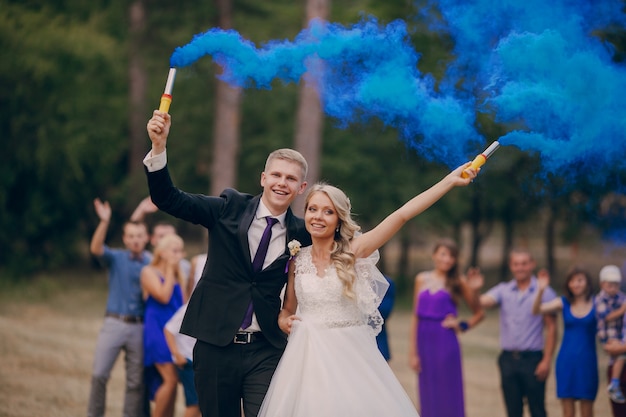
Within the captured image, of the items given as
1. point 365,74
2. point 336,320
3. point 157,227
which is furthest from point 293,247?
point 157,227

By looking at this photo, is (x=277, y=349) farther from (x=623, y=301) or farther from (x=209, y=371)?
(x=623, y=301)

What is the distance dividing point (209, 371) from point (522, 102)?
106 inches

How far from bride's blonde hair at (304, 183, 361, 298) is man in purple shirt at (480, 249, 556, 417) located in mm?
3853

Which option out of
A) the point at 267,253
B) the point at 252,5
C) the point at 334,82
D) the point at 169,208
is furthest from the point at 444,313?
the point at 252,5

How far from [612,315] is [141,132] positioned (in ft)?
78.3

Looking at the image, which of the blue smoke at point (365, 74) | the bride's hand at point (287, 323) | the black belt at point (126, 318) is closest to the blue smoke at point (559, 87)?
the blue smoke at point (365, 74)

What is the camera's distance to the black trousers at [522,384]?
879 cm

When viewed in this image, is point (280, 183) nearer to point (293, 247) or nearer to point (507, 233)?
point (293, 247)

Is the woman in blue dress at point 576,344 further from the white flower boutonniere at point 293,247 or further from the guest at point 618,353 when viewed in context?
the white flower boutonniere at point 293,247

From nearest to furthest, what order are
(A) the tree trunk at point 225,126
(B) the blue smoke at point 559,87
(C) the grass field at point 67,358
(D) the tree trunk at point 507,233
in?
(B) the blue smoke at point 559,87
(C) the grass field at point 67,358
(A) the tree trunk at point 225,126
(D) the tree trunk at point 507,233

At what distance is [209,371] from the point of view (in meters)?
5.47

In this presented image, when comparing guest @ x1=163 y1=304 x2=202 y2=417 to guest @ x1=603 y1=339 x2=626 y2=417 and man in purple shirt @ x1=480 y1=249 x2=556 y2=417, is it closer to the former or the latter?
man in purple shirt @ x1=480 y1=249 x2=556 y2=417

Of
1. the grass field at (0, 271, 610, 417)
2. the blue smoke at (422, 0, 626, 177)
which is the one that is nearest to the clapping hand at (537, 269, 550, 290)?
the blue smoke at (422, 0, 626, 177)

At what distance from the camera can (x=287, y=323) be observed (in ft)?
18.3
